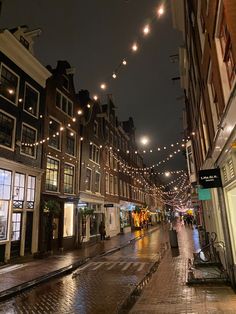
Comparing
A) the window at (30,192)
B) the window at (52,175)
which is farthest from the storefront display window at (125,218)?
the window at (30,192)

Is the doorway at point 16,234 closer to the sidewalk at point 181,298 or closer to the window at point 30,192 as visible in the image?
the window at point 30,192

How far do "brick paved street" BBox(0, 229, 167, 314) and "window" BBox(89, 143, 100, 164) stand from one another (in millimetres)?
14069

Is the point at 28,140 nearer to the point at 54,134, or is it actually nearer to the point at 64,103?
the point at 54,134

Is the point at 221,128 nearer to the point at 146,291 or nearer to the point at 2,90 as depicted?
the point at 146,291

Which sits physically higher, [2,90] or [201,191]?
[2,90]

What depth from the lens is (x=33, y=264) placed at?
13273 millimetres

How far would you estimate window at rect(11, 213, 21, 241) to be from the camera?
14.4 m

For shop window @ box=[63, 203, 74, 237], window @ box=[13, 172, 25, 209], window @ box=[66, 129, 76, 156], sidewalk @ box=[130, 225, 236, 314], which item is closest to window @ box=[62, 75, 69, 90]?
window @ box=[66, 129, 76, 156]

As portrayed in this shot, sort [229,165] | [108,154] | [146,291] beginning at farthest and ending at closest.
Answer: [108,154]
[146,291]
[229,165]

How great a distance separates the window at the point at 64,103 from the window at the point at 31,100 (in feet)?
9.17

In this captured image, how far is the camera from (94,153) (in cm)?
2633

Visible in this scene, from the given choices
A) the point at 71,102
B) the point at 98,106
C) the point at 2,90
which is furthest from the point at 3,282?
the point at 98,106

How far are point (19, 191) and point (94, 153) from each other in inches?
472

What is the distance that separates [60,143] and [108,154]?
1148 centimetres
